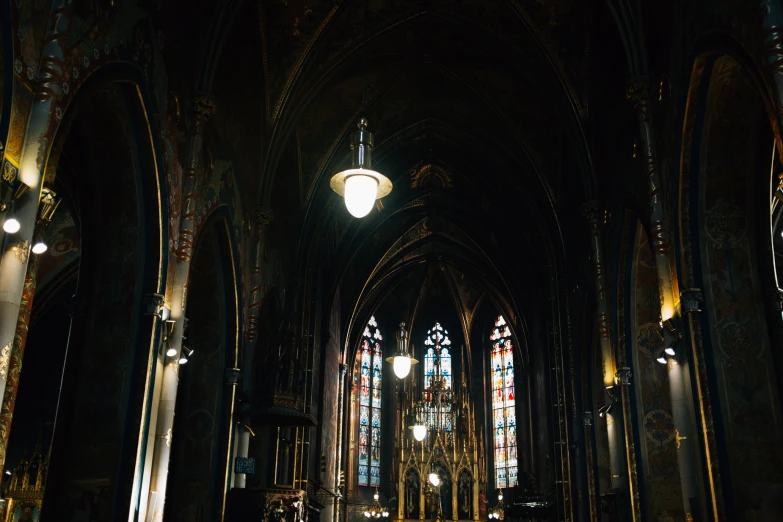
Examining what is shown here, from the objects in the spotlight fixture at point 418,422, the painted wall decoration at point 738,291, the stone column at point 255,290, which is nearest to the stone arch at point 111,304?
the stone column at point 255,290

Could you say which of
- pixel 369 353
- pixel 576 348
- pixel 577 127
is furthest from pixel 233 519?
pixel 369 353

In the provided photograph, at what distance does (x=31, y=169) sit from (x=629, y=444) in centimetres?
963

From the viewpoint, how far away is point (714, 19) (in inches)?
337

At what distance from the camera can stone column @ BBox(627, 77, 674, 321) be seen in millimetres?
9812

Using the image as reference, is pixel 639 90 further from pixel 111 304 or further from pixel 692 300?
pixel 111 304

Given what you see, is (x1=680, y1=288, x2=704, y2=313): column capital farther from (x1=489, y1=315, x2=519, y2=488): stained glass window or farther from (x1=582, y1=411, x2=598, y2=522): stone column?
(x1=489, y1=315, x2=519, y2=488): stained glass window

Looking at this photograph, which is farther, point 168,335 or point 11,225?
point 168,335

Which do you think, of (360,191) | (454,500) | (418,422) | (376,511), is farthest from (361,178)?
(454,500)

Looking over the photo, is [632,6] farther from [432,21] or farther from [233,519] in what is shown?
[233,519]

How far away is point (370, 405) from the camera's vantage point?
105 ft

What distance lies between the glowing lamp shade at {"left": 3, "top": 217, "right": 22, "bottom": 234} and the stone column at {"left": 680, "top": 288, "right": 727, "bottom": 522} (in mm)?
7337

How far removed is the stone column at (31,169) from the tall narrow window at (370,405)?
2471 cm

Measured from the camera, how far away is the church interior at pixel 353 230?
840 cm

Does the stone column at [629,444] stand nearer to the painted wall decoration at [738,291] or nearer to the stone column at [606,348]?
the stone column at [606,348]
